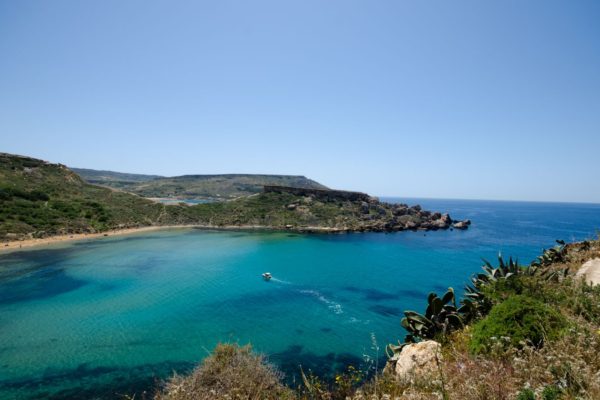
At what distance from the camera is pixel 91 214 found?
2406 inches

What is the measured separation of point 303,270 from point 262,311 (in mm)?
14236

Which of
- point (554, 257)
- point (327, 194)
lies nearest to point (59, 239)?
point (554, 257)

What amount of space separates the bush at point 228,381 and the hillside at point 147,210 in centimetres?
5229

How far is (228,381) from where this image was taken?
9.25 metres

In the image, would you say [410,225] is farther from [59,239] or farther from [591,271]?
[59,239]

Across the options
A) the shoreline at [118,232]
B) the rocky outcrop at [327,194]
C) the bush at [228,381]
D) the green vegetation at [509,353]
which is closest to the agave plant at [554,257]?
the green vegetation at [509,353]

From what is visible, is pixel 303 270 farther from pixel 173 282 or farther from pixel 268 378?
pixel 268 378

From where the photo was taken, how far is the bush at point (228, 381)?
8355mm

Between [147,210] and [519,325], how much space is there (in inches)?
3219

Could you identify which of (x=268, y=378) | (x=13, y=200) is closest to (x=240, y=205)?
(x=13, y=200)

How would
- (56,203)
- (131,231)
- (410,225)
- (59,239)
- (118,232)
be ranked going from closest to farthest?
(59,239) → (56,203) → (118,232) → (131,231) → (410,225)

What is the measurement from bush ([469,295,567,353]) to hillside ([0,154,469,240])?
199ft

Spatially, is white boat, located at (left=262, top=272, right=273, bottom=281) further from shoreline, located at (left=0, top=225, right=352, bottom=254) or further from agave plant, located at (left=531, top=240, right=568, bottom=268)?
shoreline, located at (left=0, top=225, right=352, bottom=254)

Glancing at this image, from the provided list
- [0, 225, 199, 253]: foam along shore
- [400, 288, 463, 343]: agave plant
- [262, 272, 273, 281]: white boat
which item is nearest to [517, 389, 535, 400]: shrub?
[400, 288, 463, 343]: agave plant
